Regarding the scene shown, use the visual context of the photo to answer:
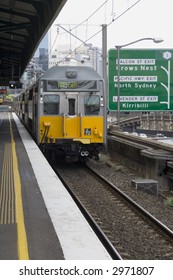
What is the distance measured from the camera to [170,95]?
22.7m

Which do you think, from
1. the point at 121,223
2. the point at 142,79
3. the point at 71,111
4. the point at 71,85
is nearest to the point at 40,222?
the point at 121,223

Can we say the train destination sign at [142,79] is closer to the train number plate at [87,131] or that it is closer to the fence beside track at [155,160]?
the fence beside track at [155,160]

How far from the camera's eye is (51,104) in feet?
53.1

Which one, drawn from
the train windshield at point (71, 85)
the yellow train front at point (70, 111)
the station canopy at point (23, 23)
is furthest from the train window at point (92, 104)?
the station canopy at point (23, 23)

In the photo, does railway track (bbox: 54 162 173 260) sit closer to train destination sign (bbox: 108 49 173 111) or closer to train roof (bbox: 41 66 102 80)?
train roof (bbox: 41 66 102 80)

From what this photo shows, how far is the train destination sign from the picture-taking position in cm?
2195

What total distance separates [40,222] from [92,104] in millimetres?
9893

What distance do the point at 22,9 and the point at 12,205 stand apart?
558 inches

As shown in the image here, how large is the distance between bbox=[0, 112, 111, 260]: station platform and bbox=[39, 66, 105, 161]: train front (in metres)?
4.89

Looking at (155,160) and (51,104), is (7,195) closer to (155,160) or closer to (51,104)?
(155,160)

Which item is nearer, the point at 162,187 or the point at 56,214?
the point at 56,214

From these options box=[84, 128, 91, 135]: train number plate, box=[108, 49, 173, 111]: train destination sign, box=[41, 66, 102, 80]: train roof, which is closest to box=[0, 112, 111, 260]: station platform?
box=[84, 128, 91, 135]: train number plate

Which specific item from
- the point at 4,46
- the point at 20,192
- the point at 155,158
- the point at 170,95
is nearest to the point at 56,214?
the point at 20,192

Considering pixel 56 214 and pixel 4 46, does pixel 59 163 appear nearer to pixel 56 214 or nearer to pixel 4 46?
pixel 56 214
